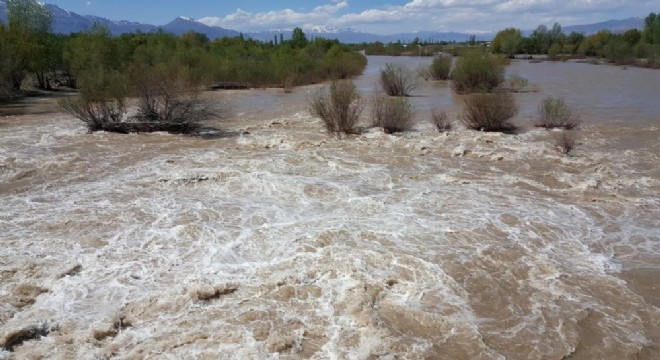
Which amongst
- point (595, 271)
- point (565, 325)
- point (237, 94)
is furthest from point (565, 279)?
point (237, 94)

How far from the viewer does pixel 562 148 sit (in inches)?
501

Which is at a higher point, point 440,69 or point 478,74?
point 440,69

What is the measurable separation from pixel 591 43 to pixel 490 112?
63274 millimetres

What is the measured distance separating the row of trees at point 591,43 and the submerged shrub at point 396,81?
31.8 metres

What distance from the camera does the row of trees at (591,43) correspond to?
51.1 meters

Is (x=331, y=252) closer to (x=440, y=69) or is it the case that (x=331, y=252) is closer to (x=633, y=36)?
(x=440, y=69)

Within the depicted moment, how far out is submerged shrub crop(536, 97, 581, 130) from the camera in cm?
1565

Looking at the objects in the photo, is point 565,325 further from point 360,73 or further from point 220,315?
point 360,73

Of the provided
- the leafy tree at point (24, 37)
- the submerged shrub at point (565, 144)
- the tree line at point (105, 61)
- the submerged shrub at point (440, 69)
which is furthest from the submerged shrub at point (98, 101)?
the submerged shrub at point (440, 69)

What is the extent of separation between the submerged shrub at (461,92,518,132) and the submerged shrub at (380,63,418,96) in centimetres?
945

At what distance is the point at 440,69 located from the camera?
32.8m

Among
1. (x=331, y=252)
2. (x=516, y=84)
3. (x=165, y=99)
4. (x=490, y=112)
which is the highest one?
(x=165, y=99)

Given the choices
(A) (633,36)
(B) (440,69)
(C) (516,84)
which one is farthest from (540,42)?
(C) (516,84)

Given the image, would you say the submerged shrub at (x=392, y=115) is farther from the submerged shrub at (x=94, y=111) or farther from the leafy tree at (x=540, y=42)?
the leafy tree at (x=540, y=42)
